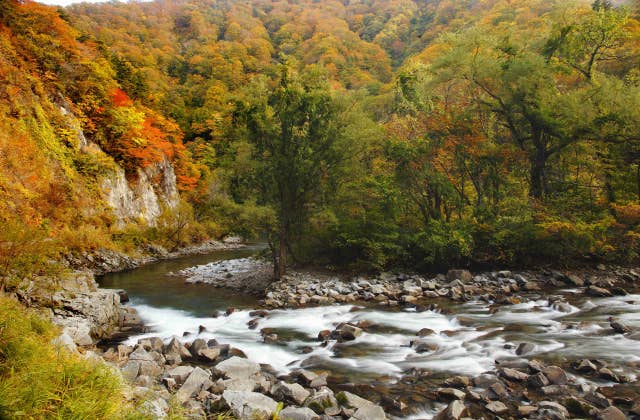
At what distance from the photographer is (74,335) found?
8734 mm

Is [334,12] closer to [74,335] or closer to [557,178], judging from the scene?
[557,178]

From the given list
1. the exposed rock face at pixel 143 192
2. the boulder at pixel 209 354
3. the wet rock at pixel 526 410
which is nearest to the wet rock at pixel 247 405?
the boulder at pixel 209 354

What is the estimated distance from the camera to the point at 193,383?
6789 millimetres

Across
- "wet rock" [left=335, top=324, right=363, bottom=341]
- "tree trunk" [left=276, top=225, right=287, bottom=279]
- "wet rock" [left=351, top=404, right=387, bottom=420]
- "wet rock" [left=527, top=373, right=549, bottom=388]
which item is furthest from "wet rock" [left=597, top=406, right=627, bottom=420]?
"tree trunk" [left=276, top=225, right=287, bottom=279]

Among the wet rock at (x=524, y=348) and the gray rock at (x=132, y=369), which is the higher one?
the gray rock at (x=132, y=369)

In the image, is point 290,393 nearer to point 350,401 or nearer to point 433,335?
point 350,401

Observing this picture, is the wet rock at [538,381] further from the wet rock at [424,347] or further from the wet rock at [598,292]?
the wet rock at [598,292]

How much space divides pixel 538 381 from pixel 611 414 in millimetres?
1283

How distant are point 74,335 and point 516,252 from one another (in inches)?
674

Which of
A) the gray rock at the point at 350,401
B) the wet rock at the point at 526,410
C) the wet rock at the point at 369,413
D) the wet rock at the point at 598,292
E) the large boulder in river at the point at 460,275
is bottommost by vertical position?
the wet rock at the point at 598,292

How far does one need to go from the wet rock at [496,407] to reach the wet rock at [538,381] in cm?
112

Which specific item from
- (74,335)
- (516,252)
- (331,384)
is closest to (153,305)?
(74,335)

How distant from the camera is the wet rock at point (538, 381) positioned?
23.2 ft

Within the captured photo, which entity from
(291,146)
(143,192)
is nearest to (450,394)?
(291,146)
